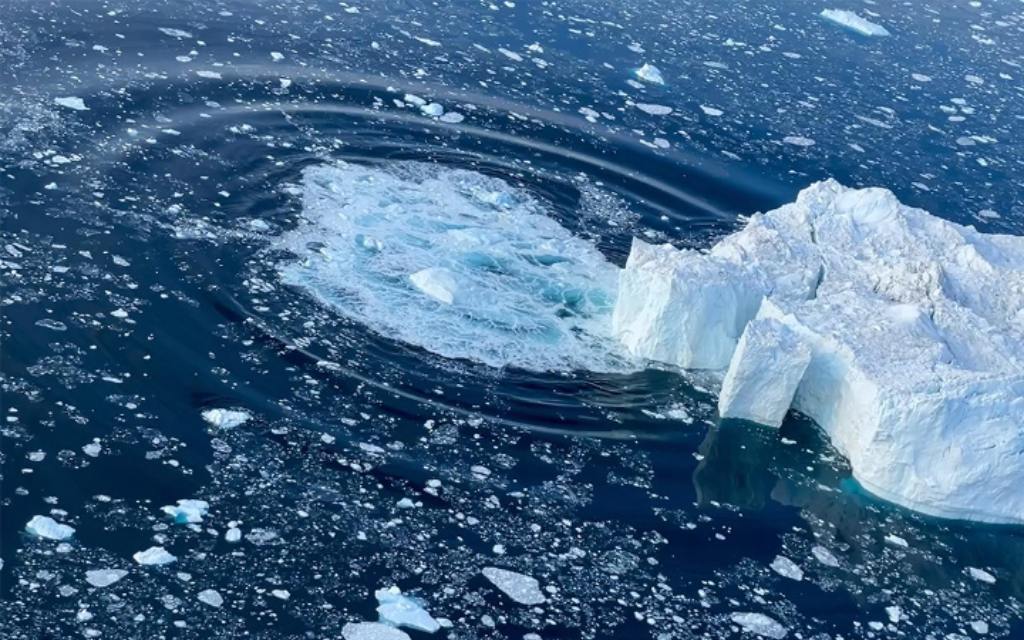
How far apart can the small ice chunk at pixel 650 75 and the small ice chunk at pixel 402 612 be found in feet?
23.2

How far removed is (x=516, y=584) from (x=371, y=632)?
0.76 meters

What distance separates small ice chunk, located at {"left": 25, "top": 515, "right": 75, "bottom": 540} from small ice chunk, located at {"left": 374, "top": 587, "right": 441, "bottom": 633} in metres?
1.34

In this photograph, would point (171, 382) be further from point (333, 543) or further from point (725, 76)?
point (725, 76)

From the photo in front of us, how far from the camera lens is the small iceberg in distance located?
1416 centimetres

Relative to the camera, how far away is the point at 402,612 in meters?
5.51

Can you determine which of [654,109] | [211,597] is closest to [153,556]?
[211,597]

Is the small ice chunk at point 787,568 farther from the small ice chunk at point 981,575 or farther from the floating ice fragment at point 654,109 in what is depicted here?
the floating ice fragment at point 654,109

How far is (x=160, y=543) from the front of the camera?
5.61 meters

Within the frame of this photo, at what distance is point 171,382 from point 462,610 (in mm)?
2096

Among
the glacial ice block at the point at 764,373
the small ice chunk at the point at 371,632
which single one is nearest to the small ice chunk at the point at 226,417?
the small ice chunk at the point at 371,632

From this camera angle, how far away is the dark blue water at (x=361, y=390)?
5727 mm

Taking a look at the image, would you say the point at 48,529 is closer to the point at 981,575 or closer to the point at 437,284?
the point at 437,284

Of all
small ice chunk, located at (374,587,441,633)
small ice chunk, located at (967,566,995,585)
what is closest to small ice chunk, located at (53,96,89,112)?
small ice chunk, located at (374,587,441,633)

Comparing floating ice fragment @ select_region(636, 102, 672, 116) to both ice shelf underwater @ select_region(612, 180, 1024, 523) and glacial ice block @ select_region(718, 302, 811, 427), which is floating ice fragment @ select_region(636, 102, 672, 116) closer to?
ice shelf underwater @ select_region(612, 180, 1024, 523)
